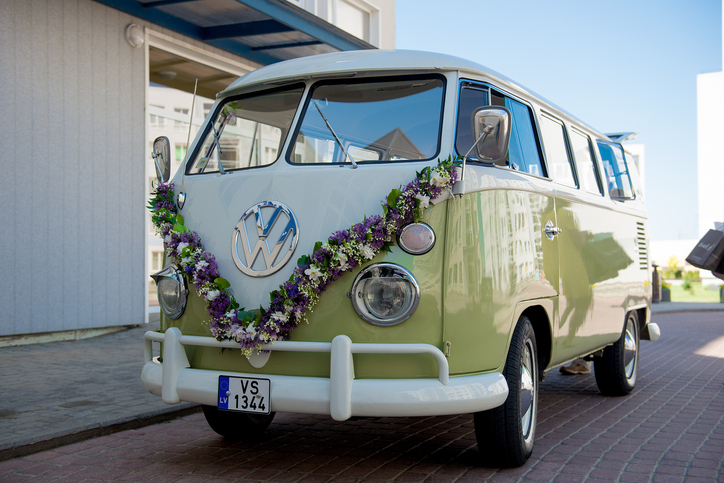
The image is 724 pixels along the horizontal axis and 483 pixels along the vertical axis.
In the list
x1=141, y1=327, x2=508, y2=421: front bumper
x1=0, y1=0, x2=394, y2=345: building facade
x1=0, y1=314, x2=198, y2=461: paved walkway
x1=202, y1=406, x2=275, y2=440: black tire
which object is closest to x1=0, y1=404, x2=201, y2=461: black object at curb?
x1=0, y1=314, x2=198, y2=461: paved walkway

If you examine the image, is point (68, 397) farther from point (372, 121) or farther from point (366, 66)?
point (366, 66)

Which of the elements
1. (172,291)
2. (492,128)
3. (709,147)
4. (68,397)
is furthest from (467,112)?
(709,147)

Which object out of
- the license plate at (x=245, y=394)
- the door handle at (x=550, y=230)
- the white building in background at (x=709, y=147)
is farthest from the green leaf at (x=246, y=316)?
the white building in background at (x=709, y=147)

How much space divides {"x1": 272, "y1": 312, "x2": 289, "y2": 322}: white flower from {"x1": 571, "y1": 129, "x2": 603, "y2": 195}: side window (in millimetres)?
3139

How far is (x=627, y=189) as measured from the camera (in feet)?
24.3

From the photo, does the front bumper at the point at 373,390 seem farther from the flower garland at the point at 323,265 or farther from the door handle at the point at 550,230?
the door handle at the point at 550,230

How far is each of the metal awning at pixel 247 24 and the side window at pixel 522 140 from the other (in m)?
6.06

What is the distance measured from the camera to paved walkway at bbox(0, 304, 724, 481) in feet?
14.2

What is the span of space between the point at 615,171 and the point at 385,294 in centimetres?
418

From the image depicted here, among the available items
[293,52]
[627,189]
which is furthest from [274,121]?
[293,52]

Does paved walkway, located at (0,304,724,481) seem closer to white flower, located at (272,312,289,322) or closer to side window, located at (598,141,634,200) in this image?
white flower, located at (272,312,289,322)

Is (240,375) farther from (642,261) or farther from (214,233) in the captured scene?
(642,261)

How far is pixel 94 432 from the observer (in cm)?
520

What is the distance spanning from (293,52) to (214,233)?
8.74 meters
